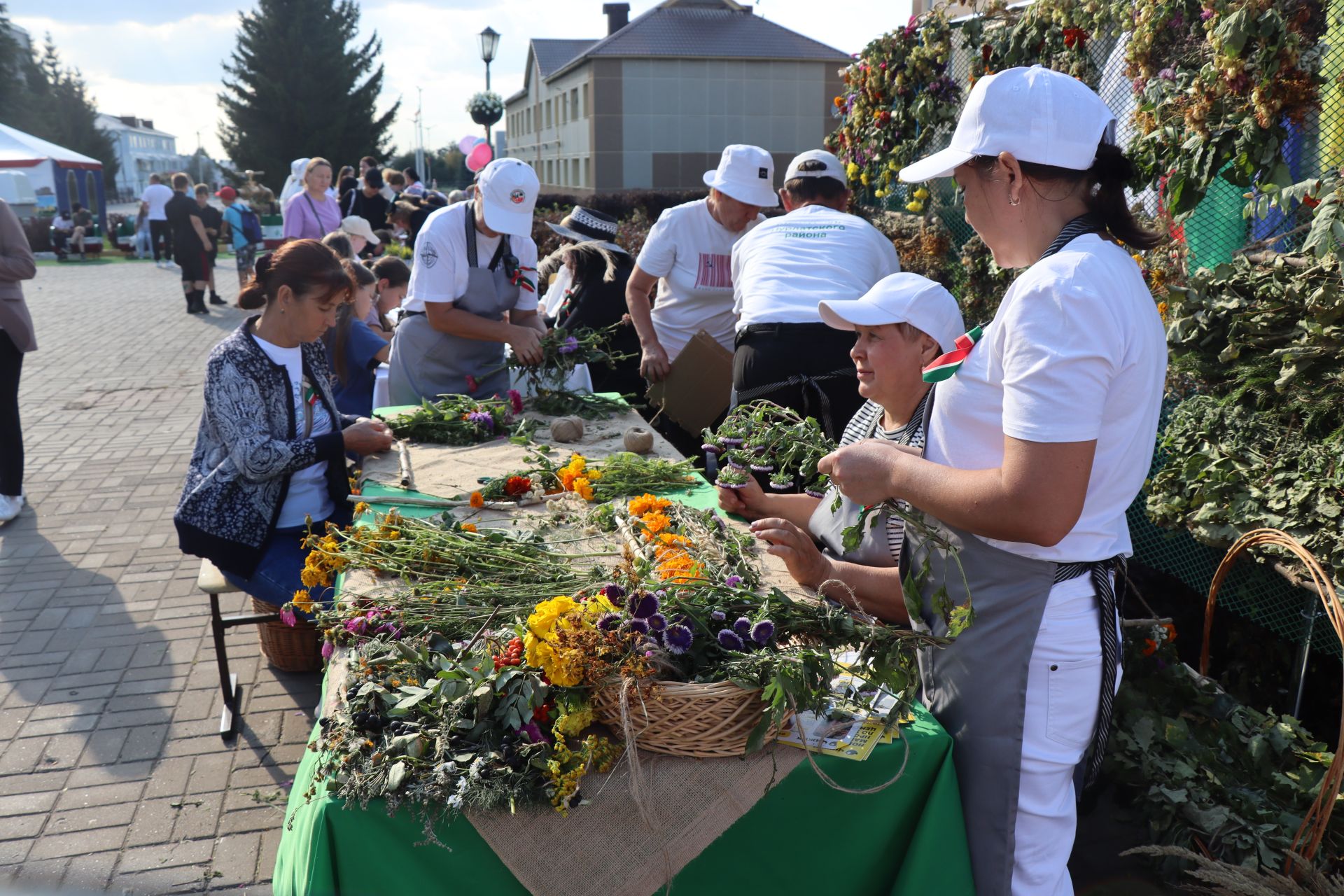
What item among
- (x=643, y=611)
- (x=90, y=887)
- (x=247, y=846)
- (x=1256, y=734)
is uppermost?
(x=90, y=887)

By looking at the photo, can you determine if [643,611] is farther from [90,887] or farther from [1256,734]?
[1256,734]

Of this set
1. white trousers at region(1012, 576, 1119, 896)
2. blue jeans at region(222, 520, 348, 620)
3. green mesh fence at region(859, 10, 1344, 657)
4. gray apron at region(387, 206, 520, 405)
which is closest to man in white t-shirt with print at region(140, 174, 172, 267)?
gray apron at region(387, 206, 520, 405)

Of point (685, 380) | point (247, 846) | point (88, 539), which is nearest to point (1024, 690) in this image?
point (247, 846)

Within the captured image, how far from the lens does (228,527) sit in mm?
3229

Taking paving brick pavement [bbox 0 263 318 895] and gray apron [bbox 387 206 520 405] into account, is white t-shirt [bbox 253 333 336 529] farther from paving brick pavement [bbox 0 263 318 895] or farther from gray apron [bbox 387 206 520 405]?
gray apron [bbox 387 206 520 405]

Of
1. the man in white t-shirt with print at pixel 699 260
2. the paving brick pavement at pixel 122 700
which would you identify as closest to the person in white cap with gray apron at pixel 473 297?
the man in white t-shirt with print at pixel 699 260

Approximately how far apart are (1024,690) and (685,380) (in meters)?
3.11

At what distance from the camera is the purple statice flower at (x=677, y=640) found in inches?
68.5

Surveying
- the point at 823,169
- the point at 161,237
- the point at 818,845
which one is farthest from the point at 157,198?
the point at 818,845

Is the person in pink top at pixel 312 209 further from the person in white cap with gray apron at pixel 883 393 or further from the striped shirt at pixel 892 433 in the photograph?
the person in white cap with gray apron at pixel 883 393

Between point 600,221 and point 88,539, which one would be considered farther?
point 600,221

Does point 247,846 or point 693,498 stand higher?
point 693,498

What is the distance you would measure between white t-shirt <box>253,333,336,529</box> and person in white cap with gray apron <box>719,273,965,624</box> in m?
1.82

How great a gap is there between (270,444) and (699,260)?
2340 millimetres
